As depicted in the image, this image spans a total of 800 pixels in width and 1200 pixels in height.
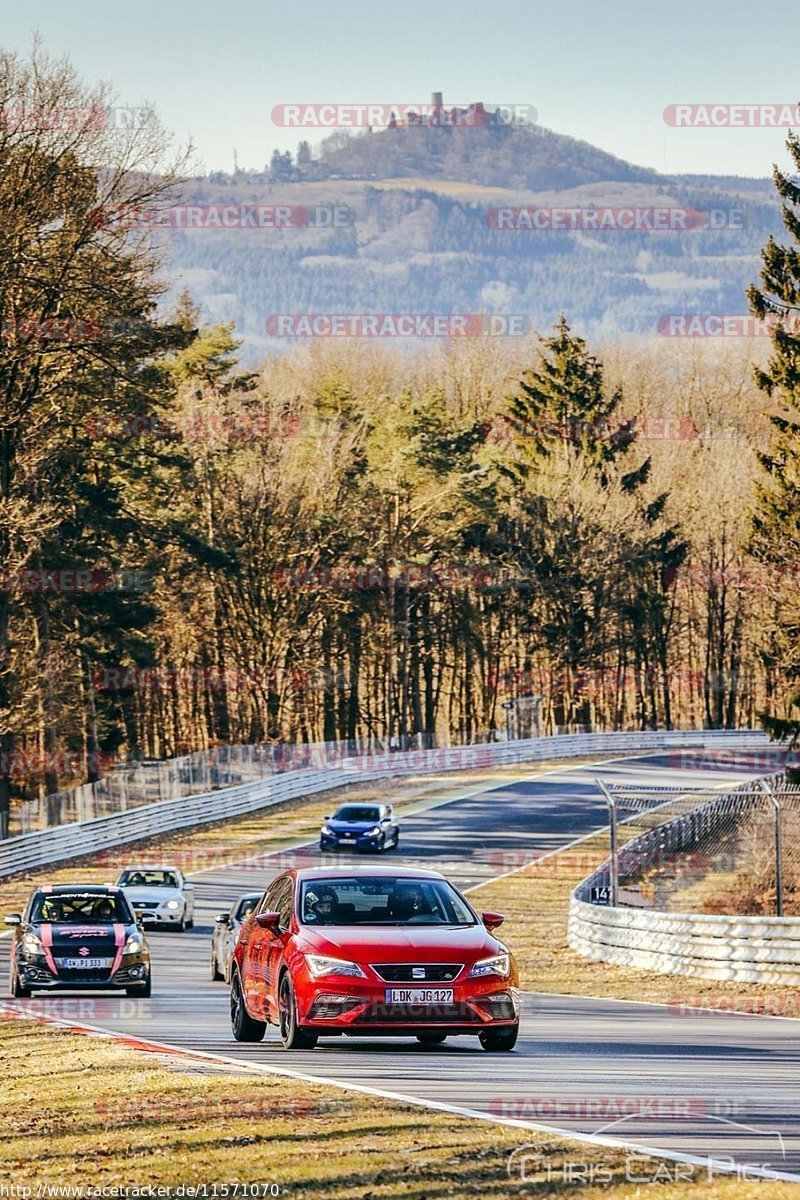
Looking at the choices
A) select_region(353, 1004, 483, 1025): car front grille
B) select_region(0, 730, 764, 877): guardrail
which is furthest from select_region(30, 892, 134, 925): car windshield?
select_region(0, 730, 764, 877): guardrail

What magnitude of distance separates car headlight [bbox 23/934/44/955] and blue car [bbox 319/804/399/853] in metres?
26.5

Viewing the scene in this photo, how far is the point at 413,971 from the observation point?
14.7m

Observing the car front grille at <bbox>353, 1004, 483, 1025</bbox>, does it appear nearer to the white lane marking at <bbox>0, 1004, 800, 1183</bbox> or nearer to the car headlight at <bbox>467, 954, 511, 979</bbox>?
the car headlight at <bbox>467, 954, 511, 979</bbox>

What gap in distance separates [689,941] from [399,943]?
1231 cm

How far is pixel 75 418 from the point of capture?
53.8 metres

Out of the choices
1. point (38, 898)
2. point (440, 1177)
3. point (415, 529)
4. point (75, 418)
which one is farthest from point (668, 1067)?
point (415, 529)

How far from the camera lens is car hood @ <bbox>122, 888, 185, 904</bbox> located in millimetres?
36281

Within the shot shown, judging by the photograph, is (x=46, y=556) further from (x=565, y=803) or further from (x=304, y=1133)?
(x=304, y=1133)

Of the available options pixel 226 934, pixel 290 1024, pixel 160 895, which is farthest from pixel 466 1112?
pixel 160 895

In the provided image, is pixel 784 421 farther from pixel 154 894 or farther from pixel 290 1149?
pixel 290 1149

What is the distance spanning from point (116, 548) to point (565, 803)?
17.5 m

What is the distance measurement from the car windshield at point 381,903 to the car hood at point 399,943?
220 millimetres

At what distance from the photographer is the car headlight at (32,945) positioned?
74.9 ft

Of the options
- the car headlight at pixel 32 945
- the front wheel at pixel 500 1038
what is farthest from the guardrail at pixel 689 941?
the front wheel at pixel 500 1038
